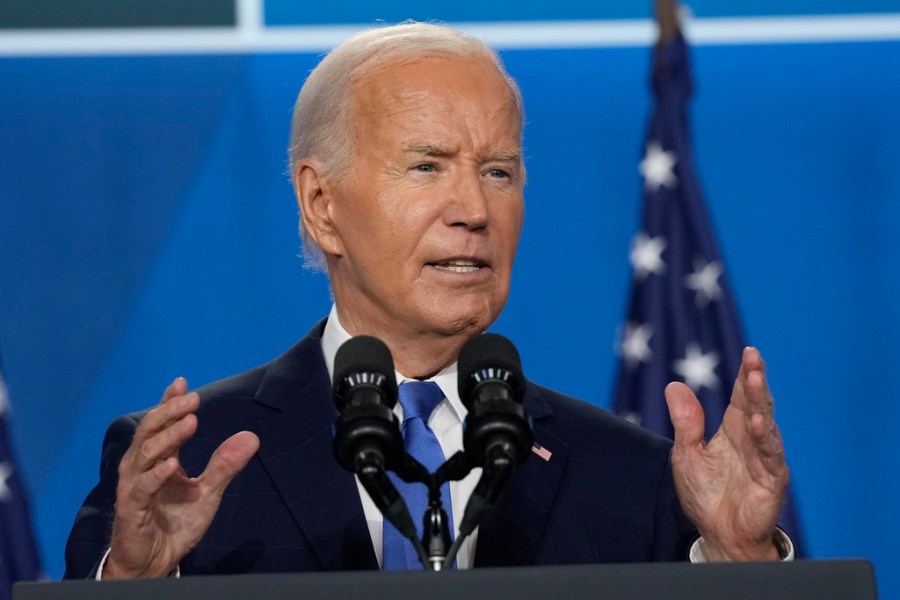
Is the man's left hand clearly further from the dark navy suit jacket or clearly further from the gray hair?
the gray hair

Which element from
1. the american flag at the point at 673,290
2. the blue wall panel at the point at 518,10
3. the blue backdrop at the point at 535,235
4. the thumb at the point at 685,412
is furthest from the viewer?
the blue wall panel at the point at 518,10

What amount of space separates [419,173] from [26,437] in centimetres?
188

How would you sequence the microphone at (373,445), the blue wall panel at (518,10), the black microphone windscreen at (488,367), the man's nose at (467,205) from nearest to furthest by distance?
1. the microphone at (373,445)
2. the black microphone windscreen at (488,367)
3. the man's nose at (467,205)
4. the blue wall panel at (518,10)

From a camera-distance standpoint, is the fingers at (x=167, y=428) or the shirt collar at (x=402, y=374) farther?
the shirt collar at (x=402, y=374)

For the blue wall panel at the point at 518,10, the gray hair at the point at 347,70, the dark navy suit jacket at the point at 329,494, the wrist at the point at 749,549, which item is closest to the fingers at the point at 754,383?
the wrist at the point at 749,549

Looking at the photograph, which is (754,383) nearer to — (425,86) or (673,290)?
(425,86)

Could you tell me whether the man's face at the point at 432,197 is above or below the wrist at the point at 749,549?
above

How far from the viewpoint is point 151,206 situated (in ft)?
11.6

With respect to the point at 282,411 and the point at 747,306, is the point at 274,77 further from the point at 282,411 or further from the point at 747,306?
the point at 282,411

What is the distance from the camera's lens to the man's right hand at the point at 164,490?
146 centimetres

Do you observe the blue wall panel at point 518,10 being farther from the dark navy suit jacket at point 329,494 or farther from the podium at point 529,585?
the podium at point 529,585

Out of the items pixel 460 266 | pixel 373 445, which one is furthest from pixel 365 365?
pixel 460 266

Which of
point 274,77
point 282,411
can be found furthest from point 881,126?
point 282,411


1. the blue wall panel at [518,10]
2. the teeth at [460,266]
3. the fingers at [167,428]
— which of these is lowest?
the fingers at [167,428]
